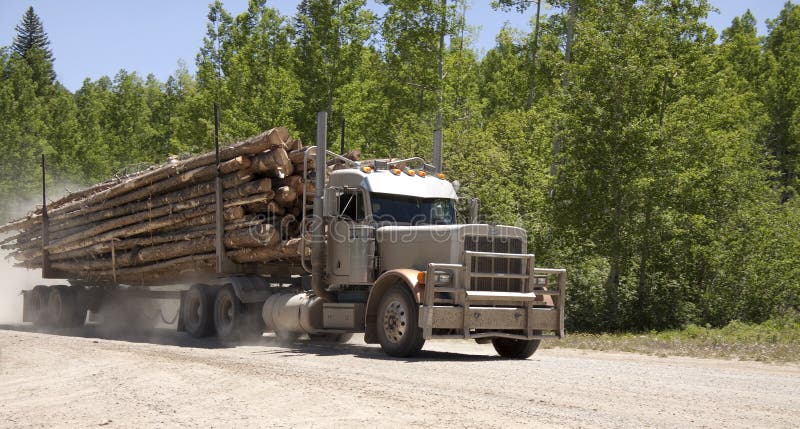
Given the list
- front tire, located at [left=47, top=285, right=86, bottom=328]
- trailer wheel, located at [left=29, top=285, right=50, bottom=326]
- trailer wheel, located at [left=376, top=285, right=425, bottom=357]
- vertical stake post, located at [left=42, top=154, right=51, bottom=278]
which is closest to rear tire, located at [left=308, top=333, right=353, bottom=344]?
trailer wheel, located at [left=376, top=285, right=425, bottom=357]

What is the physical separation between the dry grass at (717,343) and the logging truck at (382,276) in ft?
7.81

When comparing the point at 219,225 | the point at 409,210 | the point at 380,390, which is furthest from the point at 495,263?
the point at 219,225

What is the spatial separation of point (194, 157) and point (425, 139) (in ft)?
62.2

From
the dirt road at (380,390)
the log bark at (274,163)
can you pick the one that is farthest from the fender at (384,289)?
the log bark at (274,163)

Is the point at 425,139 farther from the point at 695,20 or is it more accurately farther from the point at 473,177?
the point at 695,20

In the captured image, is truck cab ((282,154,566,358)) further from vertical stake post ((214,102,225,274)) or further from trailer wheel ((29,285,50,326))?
trailer wheel ((29,285,50,326))

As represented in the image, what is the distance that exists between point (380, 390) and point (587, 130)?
16538 millimetres

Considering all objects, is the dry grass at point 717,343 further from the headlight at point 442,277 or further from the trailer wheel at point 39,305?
the trailer wheel at point 39,305

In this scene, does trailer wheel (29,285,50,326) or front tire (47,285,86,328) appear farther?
trailer wheel (29,285,50,326)

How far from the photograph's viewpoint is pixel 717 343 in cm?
1694

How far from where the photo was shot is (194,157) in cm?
1889

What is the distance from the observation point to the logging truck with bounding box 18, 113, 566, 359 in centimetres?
1293

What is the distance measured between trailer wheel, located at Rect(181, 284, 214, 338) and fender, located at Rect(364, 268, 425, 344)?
17.7 feet

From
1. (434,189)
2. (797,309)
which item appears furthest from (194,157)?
(797,309)
